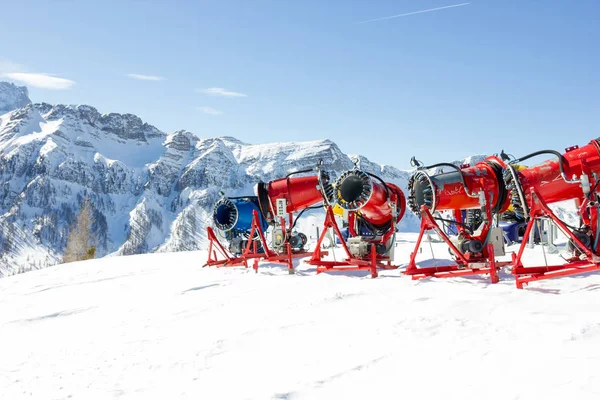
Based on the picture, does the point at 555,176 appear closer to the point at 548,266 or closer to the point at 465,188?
the point at 465,188

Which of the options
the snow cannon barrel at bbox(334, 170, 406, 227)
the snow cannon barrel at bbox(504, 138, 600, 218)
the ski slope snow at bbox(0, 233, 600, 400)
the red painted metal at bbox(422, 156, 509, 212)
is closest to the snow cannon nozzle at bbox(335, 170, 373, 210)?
the snow cannon barrel at bbox(334, 170, 406, 227)

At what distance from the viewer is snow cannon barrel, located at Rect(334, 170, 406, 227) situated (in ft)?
41.1

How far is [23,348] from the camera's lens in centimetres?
674

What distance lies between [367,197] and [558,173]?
4591 mm

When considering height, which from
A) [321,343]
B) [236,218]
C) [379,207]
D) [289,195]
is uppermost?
[289,195]

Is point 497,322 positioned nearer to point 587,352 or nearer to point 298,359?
point 587,352

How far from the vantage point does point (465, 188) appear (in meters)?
10.3

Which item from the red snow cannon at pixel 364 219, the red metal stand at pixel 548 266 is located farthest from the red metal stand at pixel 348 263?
the red metal stand at pixel 548 266

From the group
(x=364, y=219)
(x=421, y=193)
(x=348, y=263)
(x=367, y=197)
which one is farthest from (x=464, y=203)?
(x=364, y=219)

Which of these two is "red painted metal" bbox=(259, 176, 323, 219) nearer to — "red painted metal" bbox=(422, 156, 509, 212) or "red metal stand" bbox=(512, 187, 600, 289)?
"red painted metal" bbox=(422, 156, 509, 212)

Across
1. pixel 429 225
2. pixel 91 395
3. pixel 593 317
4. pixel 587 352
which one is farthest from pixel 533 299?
pixel 91 395

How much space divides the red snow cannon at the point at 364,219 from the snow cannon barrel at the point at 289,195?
1301 millimetres

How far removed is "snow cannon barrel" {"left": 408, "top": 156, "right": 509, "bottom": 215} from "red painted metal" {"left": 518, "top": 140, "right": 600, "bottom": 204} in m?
0.98

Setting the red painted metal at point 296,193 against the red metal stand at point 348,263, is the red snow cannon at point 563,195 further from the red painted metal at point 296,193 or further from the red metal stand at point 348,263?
the red painted metal at point 296,193
